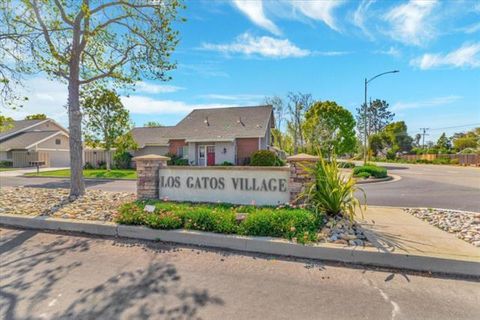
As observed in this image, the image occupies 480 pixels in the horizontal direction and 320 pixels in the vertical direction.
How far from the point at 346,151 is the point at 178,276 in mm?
28382

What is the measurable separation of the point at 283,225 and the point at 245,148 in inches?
766

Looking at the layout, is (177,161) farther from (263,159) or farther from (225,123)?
(263,159)

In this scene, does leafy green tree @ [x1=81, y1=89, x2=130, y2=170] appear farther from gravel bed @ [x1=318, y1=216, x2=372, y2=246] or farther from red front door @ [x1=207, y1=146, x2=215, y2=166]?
gravel bed @ [x1=318, y1=216, x2=372, y2=246]

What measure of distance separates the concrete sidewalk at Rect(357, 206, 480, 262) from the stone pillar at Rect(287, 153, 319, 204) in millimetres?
1473

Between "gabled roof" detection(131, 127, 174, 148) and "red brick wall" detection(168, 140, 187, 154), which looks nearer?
"red brick wall" detection(168, 140, 187, 154)

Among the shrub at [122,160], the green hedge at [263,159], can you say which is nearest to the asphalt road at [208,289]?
the green hedge at [263,159]

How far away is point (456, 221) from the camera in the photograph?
6.09 metres

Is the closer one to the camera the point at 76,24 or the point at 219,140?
the point at 76,24

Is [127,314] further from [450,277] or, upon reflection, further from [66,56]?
[66,56]

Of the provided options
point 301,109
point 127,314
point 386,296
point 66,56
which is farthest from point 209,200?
point 301,109

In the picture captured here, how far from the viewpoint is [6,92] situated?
341 inches

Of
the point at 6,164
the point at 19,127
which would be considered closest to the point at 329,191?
the point at 6,164

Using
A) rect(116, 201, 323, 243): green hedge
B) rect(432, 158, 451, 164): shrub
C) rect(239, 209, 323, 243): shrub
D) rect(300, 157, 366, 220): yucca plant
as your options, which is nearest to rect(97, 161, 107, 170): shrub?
rect(116, 201, 323, 243): green hedge

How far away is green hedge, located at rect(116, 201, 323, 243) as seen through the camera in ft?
15.7
